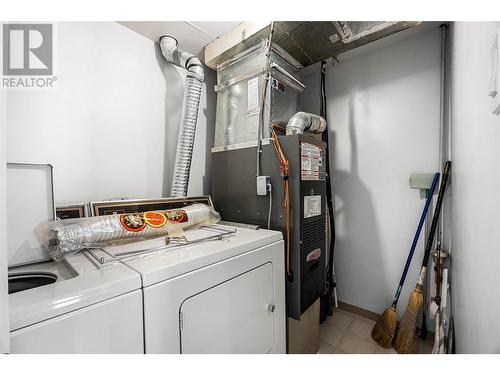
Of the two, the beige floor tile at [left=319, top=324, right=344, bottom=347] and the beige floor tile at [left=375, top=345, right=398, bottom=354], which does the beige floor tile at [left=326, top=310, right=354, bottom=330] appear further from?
the beige floor tile at [left=375, top=345, right=398, bottom=354]

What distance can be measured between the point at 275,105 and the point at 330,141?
3.36ft

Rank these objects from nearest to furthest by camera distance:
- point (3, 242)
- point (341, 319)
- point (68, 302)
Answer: point (3, 242) < point (68, 302) < point (341, 319)

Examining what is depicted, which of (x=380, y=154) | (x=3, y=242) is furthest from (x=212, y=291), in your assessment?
(x=380, y=154)

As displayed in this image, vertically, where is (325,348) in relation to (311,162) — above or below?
below

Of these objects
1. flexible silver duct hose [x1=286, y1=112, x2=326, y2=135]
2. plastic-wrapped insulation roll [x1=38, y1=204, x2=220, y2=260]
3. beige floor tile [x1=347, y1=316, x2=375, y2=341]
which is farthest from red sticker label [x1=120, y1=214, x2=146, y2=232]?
beige floor tile [x1=347, y1=316, x2=375, y2=341]

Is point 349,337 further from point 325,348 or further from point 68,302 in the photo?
point 68,302

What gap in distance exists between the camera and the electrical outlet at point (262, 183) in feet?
4.86

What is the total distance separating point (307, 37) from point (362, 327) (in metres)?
2.62

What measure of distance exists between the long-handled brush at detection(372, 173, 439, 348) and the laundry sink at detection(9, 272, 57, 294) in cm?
232

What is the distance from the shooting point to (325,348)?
A: 1796mm

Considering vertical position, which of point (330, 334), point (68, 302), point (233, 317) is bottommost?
point (330, 334)

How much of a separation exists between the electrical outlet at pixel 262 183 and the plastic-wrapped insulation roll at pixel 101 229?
0.53 metres

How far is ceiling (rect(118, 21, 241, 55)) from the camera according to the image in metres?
1.65

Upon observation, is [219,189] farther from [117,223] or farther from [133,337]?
[133,337]
